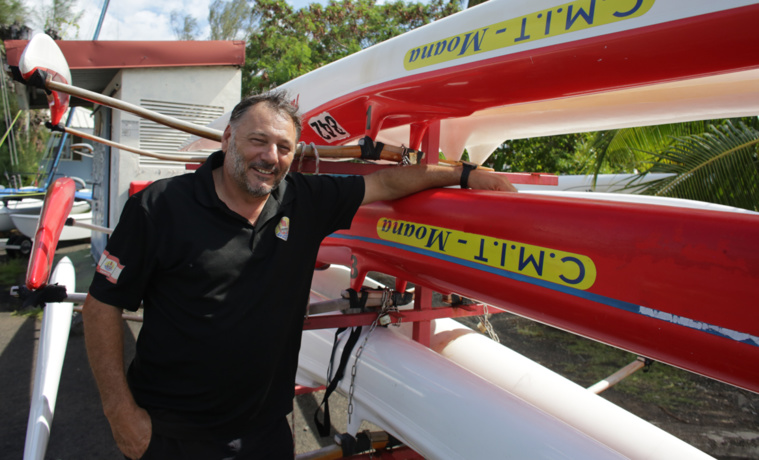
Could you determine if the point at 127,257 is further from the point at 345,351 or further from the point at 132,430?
the point at 345,351

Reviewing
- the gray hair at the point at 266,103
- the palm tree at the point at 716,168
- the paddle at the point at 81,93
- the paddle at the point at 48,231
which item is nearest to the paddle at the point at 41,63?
the paddle at the point at 81,93

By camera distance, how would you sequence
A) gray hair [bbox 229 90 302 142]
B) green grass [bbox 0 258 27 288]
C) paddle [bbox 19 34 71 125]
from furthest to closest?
green grass [bbox 0 258 27 288] → paddle [bbox 19 34 71 125] → gray hair [bbox 229 90 302 142]

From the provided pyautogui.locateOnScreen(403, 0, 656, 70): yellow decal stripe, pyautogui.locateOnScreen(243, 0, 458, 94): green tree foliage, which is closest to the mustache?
pyautogui.locateOnScreen(403, 0, 656, 70): yellow decal stripe

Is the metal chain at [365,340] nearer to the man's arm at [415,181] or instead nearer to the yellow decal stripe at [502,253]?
the yellow decal stripe at [502,253]

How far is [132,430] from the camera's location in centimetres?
148

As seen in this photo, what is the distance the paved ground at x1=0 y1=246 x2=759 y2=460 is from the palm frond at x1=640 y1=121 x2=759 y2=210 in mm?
1561

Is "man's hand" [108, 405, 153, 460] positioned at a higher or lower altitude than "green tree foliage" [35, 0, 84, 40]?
lower

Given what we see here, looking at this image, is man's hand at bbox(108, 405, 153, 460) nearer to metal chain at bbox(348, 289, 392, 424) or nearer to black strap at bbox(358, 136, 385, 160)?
metal chain at bbox(348, 289, 392, 424)

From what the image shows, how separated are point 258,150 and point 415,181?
2.32ft

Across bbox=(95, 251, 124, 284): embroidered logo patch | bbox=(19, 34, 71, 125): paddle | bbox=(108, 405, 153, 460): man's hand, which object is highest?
bbox=(19, 34, 71, 125): paddle

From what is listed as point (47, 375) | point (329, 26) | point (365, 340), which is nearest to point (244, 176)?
point (365, 340)

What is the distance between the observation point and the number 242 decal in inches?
120

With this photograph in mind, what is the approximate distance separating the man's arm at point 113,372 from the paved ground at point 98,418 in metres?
1.68

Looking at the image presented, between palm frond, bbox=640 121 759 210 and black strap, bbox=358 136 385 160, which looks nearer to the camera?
black strap, bbox=358 136 385 160
